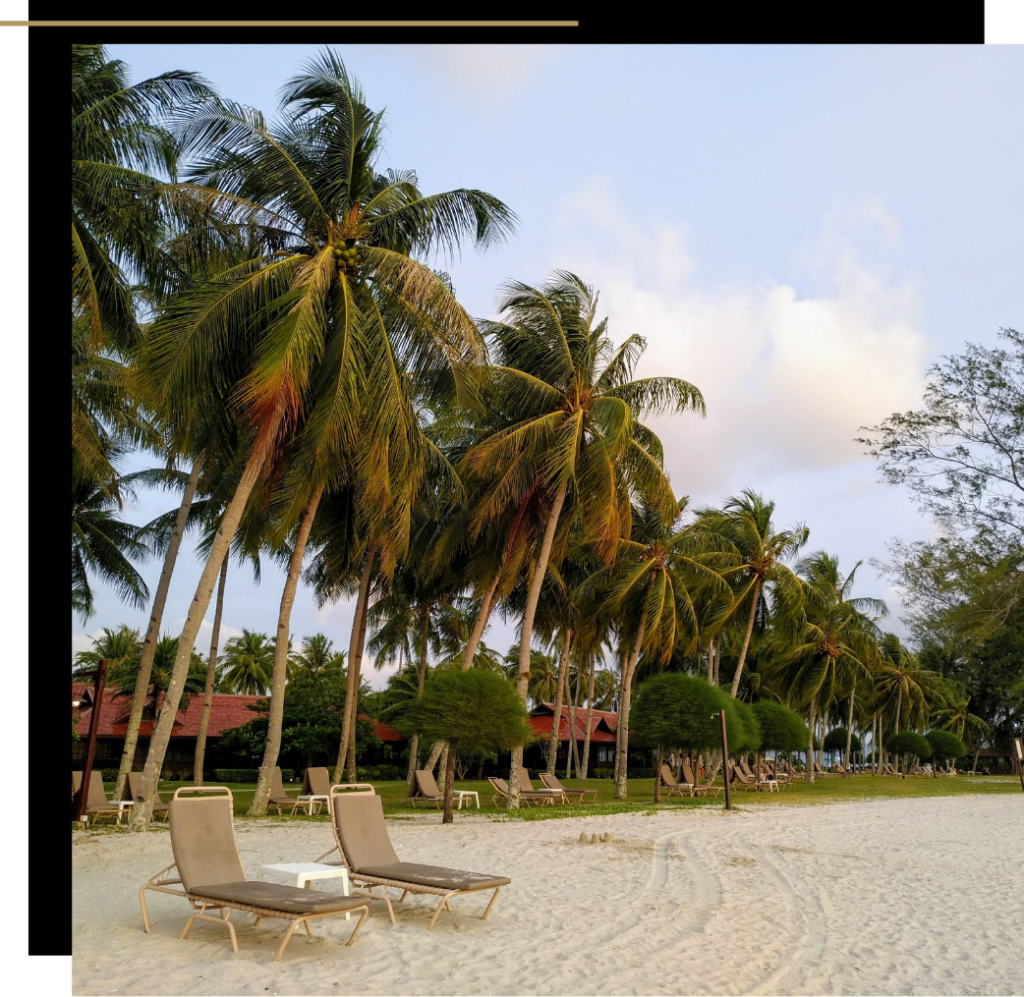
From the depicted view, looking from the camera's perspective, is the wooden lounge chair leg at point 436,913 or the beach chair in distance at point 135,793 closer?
the wooden lounge chair leg at point 436,913

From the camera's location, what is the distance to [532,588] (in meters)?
22.1

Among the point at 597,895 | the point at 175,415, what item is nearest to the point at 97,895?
the point at 597,895

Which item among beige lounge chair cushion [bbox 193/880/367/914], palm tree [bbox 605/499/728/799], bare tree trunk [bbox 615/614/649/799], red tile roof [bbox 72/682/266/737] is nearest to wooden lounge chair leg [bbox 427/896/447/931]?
beige lounge chair cushion [bbox 193/880/367/914]

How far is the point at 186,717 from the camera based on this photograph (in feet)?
132

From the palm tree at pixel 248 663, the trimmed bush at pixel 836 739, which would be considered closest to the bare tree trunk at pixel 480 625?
the palm tree at pixel 248 663

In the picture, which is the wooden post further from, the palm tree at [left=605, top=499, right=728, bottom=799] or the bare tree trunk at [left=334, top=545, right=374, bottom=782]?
the palm tree at [left=605, top=499, right=728, bottom=799]

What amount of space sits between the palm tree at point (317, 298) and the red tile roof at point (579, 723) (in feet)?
102

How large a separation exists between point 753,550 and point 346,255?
21.6 meters

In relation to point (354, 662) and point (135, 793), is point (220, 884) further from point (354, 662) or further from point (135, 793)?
point (354, 662)

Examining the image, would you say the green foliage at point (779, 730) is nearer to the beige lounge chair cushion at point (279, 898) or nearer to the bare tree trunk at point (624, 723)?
the bare tree trunk at point (624, 723)

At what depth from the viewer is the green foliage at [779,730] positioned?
3338 centimetres

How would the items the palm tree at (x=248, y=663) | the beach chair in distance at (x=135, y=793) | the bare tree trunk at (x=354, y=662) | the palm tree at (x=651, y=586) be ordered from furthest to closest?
the palm tree at (x=248, y=663)
the palm tree at (x=651, y=586)
the bare tree trunk at (x=354, y=662)
the beach chair in distance at (x=135, y=793)

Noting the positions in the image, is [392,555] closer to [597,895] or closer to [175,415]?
[175,415]
